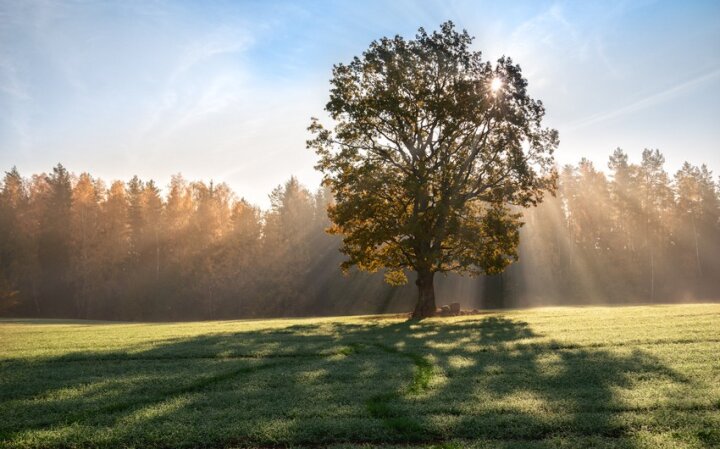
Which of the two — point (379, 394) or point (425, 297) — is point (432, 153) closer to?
point (425, 297)

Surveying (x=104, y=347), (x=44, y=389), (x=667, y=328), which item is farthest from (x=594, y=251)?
(x=44, y=389)

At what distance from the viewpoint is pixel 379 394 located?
953cm

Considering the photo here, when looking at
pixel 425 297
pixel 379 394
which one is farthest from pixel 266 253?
pixel 379 394

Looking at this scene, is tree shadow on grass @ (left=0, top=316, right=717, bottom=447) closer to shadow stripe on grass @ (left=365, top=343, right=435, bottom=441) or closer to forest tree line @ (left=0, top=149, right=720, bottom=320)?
shadow stripe on grass @ (left=365, top=343, right=435, bottom=441)

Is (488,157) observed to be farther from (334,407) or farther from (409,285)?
(409,285)

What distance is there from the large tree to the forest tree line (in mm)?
34906

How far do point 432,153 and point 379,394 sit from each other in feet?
78.1

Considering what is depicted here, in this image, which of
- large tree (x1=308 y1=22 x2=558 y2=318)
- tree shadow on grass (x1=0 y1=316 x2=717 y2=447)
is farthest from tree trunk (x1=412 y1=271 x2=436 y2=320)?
tree shadow on grass (x1=0 y1=316 x2=717 y2=447)

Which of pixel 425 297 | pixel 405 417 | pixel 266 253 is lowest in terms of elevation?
pixel 405 417

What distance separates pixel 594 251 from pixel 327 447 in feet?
259

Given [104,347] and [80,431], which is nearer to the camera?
[80,431]

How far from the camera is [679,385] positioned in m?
9.38

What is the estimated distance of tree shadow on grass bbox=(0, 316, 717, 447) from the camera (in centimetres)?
720

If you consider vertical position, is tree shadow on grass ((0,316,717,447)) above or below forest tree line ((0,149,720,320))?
below
